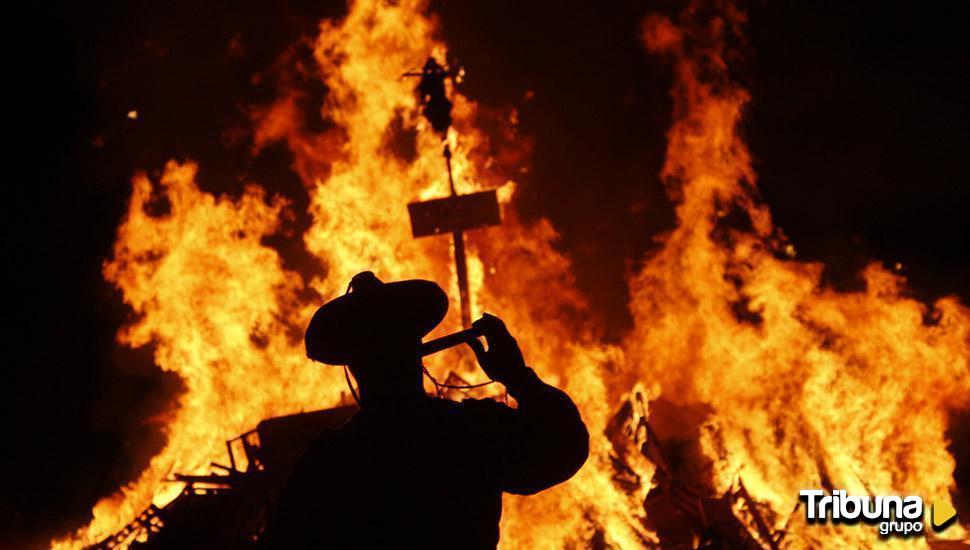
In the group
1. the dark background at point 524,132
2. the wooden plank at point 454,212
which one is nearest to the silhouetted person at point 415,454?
the wooden plank at point 454,212

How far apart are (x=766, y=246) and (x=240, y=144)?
1117 centimetres

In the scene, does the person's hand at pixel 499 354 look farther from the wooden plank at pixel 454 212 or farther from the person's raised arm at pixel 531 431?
the wooden plank at pixel 454 212

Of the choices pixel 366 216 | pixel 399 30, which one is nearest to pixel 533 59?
pixel 399 30

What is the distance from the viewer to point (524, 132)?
1004 centimetres

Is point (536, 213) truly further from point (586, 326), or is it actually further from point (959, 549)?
point (959, 549)

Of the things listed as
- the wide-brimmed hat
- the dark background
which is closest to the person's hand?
the wide-brimmed hat

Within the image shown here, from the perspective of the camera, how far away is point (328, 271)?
10.0 m

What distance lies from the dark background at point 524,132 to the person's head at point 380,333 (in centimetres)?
832

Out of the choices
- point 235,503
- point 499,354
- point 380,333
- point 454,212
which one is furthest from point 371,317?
point 235,503

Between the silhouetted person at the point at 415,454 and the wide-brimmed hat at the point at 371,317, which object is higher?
the wide-brimmed hat at the point at 371,317

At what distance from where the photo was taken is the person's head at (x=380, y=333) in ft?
6.66

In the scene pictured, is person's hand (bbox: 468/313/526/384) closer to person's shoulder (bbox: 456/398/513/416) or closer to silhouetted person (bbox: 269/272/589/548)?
silhouetted person (bbox: 269/272/589/548)

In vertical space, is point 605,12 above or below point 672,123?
above

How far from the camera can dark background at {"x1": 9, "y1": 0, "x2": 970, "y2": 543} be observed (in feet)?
30.0
